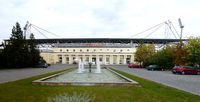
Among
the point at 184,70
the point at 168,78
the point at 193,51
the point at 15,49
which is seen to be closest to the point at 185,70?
the point at 184,70

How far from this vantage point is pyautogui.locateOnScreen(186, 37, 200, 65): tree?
59.3m

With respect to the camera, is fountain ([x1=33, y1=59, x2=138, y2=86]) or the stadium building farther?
the stadium building

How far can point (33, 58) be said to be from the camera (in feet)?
259

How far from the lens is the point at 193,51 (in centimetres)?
5981

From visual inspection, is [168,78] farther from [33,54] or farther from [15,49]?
[33,54]

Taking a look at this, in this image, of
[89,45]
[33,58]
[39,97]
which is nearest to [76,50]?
[89,45]

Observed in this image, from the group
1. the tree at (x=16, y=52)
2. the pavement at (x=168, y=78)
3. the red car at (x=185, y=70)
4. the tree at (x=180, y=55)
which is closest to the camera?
the pavement at (x=168, y=78)

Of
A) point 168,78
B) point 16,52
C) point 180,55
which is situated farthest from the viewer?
point 16,52

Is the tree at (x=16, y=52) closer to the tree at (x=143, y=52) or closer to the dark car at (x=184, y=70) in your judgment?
the dark car at (x=184, y=70)

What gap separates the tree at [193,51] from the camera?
5934 cm

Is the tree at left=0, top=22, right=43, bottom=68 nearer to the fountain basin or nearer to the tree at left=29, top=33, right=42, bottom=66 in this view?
the tree at left=29, top=33, right=42, bottom=66

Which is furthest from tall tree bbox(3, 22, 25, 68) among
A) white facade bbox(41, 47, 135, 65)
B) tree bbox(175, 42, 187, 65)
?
white facade bbox(41, 47, 135, 65)

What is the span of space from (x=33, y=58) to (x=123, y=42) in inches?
3288

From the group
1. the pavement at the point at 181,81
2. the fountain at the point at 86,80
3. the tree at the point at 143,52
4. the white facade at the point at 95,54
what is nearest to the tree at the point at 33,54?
the tree at the point at 143,52
